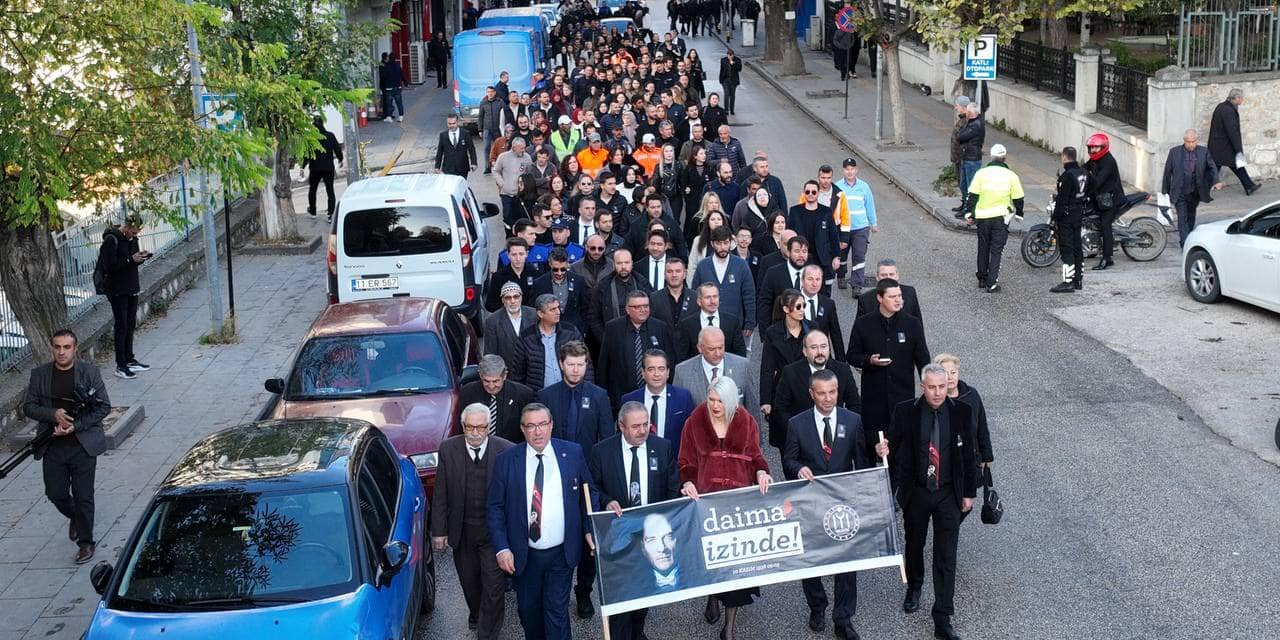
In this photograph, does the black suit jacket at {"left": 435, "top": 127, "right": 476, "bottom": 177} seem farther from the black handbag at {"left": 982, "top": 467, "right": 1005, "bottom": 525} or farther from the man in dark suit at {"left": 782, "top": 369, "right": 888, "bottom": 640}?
the black handbag at {"left": 982, "top": 467, "right": 1005, "bottom": 525}

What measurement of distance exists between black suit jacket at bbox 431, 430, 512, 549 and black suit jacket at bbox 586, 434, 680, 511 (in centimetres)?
55

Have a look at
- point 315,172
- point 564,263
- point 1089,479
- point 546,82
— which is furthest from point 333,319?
point 546,82

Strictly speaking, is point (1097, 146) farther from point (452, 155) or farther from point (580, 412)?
point (452, 155)

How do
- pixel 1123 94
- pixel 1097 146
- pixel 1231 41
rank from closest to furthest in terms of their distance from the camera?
pixel 1097 146
pixel 1231 41
pixel 1123 94

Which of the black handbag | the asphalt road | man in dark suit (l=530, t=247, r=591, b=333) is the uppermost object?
man in dark suit (l=530, t=247, r=591, b=333)

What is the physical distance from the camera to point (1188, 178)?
19016mm

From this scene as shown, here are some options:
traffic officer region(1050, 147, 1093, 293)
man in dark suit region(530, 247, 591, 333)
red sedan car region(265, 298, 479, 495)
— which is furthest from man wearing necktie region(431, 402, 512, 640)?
traffic officer region(1050, 147, 1093, 293)

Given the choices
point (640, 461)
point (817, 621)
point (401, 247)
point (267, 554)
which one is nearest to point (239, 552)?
point (267, 554)

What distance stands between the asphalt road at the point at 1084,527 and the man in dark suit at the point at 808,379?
47.6 inches

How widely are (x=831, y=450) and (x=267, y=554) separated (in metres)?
3.34

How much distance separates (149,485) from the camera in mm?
12836

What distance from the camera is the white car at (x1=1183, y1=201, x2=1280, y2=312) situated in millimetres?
16000

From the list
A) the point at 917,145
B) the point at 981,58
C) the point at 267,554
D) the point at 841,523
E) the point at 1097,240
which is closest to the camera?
the point at 267,554

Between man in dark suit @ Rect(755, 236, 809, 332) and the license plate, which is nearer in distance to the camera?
man in dark suit @ Rect(755, 236, 809, 332)
